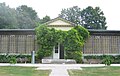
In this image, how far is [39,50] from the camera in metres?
30.0

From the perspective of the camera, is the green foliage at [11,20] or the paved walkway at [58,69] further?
the green foliage at [11,20]

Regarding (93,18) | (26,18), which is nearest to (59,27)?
(26,18)

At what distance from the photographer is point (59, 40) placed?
1180 inches

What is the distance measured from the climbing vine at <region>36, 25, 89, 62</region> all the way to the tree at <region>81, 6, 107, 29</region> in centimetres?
4010

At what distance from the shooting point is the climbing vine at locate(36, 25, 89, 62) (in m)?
29.9

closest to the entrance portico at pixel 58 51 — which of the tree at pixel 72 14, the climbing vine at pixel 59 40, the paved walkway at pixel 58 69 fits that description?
the climbing vine at pixel 59 40

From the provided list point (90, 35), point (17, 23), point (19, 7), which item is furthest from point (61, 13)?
point (90, 35)

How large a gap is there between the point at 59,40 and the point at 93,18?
141ft

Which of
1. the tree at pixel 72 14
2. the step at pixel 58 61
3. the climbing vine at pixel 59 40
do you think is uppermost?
the tree at pixel 72 14

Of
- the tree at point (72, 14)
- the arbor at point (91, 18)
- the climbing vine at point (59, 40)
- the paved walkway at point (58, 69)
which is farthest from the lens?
the tree at point (72, 14)

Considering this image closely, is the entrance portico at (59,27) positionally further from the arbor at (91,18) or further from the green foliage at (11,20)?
the arbor at (91,18)

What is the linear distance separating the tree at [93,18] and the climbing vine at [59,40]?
4010 cm

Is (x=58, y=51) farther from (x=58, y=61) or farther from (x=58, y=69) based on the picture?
(x=58, y=69)

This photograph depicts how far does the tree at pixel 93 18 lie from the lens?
70.9 m
